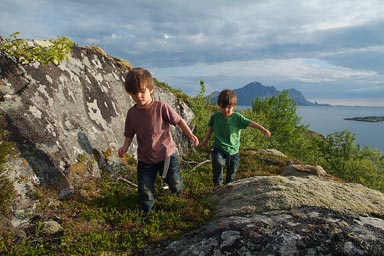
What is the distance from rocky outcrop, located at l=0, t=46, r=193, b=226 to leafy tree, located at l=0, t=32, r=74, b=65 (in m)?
0.19

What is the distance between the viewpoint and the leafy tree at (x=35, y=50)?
718 centimetres

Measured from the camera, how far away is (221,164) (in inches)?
328

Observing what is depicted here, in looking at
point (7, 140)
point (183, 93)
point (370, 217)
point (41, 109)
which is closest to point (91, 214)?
point (7, 140)

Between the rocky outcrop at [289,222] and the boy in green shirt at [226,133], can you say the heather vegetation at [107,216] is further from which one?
the boy in green shirt at [226,133]

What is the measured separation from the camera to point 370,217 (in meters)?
5.88

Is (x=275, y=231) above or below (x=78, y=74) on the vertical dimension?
below

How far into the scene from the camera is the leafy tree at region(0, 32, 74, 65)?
7.18 metres

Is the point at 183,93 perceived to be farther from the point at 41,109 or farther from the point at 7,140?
the point at 7,140

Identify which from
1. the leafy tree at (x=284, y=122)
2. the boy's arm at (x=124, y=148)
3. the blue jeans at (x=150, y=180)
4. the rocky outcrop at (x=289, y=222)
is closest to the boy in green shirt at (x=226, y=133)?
the rocky outcrop at (x=289, y=222)

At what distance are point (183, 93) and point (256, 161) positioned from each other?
5.84 meters

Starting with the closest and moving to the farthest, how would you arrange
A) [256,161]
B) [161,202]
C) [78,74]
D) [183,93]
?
[161,202], [78,74], [256,161], [183,93]

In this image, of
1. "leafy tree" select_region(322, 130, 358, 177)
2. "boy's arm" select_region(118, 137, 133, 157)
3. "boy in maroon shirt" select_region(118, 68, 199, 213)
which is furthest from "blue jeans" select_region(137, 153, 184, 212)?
"leafy tree" select_region(322, 130, 358, 177)

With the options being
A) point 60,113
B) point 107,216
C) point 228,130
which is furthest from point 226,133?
point 60,113

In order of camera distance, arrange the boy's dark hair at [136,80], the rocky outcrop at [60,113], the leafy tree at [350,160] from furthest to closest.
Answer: the leafy tree at [350,160]
the rocky outcrop at [60,113]
the boy's dark hair at [136,80]
